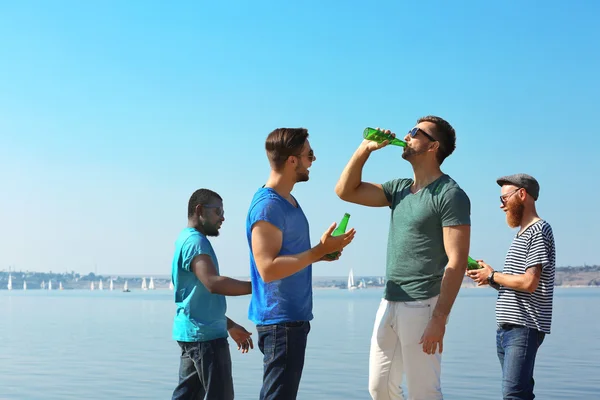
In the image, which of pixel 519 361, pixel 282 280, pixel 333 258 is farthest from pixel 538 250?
pixel 282 280

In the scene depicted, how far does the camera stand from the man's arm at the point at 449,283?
4797 mm

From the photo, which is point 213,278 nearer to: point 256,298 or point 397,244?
point 256,298

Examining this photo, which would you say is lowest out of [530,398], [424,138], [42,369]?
[42,369]

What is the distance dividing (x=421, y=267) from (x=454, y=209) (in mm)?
425

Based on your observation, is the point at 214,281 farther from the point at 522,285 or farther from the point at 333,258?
the point at 522,285

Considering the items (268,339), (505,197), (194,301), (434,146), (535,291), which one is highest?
(434,146)

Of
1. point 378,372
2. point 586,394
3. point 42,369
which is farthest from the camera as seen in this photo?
point 42,369

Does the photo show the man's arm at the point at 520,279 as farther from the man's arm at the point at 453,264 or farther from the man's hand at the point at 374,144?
the man's hand at the point at 374,144

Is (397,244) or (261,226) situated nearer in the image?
(261,226)

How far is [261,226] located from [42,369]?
19938 mm

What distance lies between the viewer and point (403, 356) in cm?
500

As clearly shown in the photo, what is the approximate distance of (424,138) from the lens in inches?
206

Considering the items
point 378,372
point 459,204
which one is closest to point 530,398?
point 378,372

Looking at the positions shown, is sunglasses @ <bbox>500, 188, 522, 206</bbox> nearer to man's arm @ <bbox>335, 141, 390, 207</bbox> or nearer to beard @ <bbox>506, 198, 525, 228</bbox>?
beard @ <bbox>506, 198, 525, 228</bbox>
